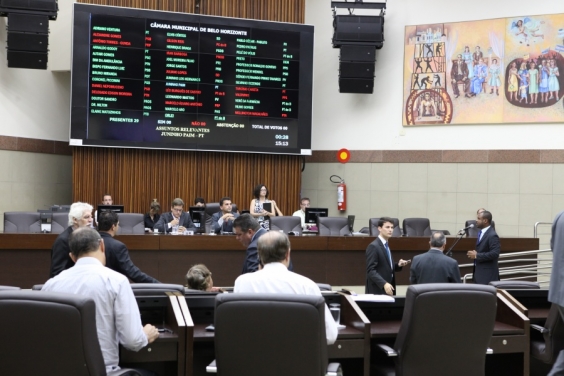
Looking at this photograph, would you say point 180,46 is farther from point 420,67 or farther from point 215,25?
point 420,67

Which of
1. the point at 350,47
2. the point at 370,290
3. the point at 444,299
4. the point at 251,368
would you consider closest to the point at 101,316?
the point at 251,368

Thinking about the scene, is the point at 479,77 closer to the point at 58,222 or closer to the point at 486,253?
the point at 486,253

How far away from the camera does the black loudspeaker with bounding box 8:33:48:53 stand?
12.1m

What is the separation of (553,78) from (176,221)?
703 centimetres

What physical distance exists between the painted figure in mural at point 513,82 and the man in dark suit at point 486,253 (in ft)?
16.4

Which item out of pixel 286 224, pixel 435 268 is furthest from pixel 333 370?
pixel 286 224

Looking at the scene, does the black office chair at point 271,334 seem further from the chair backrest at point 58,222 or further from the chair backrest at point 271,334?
the chair backrest at point 58,222

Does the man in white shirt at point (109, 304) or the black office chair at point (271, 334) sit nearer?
the black office chair at point (271, 334)

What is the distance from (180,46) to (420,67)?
451 centimetres

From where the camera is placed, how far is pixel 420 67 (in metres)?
14.2

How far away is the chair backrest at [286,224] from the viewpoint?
10914 mm

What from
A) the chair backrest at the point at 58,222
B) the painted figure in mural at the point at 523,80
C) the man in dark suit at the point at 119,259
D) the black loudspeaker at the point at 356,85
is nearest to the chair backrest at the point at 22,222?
the chair backrest at the point at 58,222

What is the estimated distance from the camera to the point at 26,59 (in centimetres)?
1225

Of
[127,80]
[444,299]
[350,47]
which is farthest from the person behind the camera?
[350,47]
